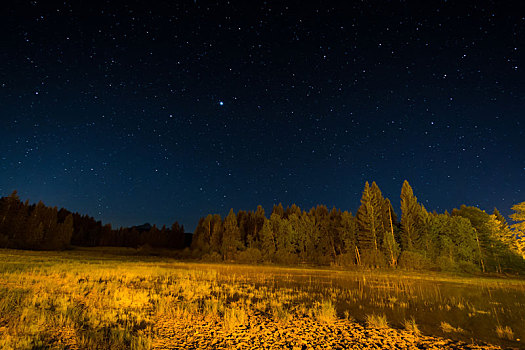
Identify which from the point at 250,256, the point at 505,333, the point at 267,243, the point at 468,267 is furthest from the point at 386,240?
the point at 505,333

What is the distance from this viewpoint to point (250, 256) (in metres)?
68.1

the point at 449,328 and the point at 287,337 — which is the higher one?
the point at 449,328

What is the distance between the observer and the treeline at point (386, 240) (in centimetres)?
4875

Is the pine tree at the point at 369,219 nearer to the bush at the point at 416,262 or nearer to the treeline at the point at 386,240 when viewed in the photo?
the treeline at the point at 386,240

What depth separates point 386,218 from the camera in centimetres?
6338

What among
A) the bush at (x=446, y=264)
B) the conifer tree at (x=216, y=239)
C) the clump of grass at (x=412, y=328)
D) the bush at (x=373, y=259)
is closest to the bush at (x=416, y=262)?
the bush at (x=446, y=264)

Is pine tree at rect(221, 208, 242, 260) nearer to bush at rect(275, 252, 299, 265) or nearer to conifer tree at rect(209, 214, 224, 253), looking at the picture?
conifer tree at rect(209, 214, 224, 253)

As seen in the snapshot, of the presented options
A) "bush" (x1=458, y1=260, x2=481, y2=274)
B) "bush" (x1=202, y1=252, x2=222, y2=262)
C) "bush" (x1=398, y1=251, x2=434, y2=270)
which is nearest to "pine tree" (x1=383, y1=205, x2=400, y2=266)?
"bush" (x1=398, y1=251, x2=434, y2=270)

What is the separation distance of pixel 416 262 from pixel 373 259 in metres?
8.44

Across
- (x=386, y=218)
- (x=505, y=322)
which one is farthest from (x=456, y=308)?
(x=386, y=218)

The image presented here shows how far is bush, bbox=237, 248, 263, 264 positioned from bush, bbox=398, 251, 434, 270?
3330 cm

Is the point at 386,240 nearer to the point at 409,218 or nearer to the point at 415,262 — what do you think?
the point at 415,262

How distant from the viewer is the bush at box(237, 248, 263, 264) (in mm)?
67350

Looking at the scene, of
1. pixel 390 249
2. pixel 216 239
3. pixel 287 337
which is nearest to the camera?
pixel 287 337
